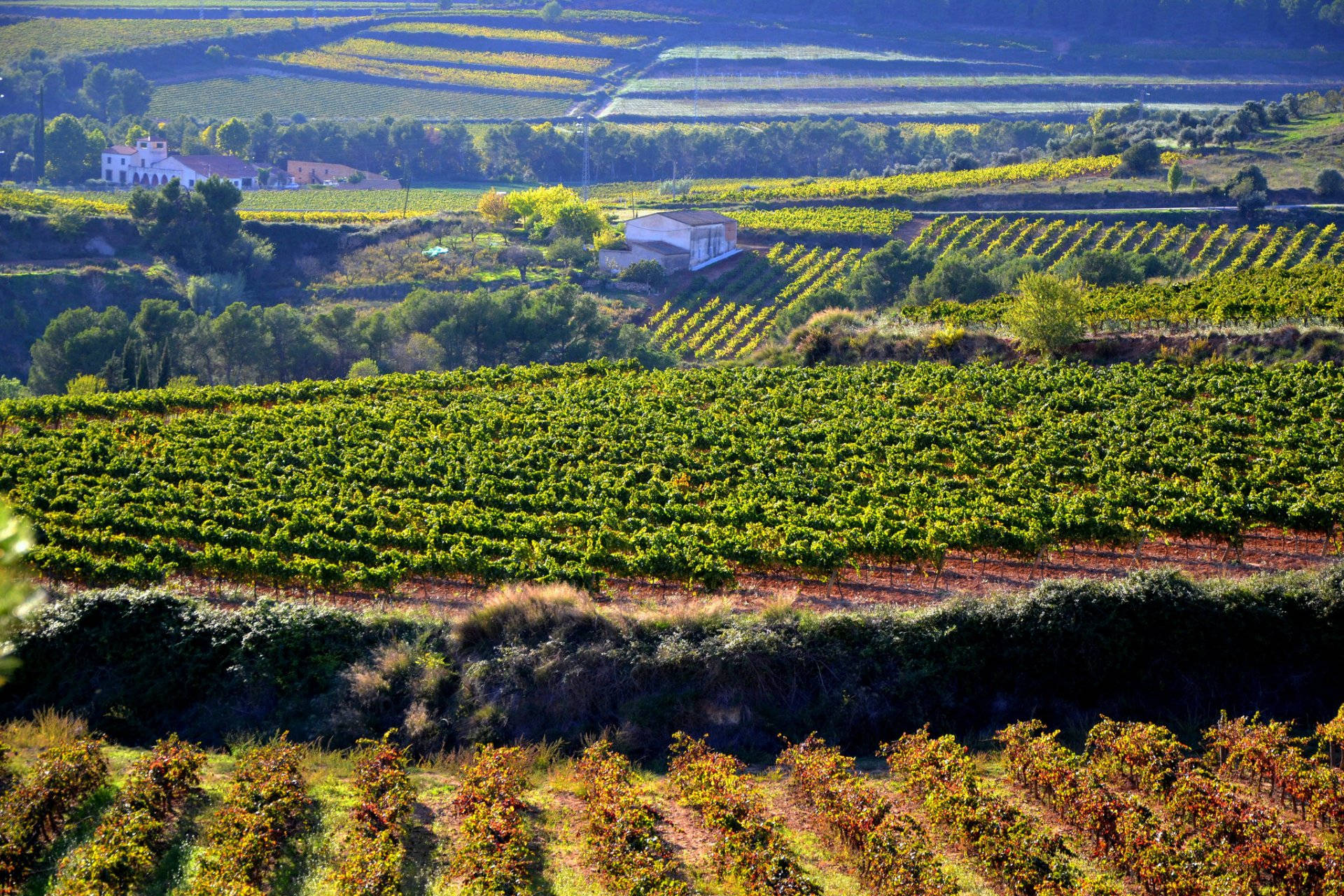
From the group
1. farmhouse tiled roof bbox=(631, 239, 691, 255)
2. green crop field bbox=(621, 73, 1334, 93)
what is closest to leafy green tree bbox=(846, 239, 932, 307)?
farmhouse tiled roof bbox=(631, 239, 691, 255)

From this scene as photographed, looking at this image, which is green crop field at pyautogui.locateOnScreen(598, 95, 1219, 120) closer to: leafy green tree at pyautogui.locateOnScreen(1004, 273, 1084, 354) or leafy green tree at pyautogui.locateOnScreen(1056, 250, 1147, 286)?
leafy green tree at pyautogui.locateOnScreen(1056, 250, 1147, 286)

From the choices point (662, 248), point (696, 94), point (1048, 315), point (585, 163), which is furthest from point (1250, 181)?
point (696, 94)

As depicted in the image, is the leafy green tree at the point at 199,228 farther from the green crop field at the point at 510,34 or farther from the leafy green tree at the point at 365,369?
the green crop field at the point at 510,34

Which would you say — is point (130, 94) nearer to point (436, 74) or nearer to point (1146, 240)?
point (436, 74)

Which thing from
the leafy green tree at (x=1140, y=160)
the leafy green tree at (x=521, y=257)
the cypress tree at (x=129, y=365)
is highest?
the leafy green tree at (x=1140, y=160)

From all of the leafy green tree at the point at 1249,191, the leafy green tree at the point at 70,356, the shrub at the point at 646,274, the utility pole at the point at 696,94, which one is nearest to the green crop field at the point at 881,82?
the utility pole at the point at 696,94

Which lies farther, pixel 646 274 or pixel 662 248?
pixel 662 248

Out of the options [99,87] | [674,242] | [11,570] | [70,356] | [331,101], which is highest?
[99,87]

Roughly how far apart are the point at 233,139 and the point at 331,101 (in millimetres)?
32772

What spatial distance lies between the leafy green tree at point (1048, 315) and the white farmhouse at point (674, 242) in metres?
34.4

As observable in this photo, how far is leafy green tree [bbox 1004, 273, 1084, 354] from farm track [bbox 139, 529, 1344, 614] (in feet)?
40.3

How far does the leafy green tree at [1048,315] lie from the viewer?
33844mm

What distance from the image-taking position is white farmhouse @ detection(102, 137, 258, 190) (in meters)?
Answer: 98.3

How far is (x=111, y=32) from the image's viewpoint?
163 meters
